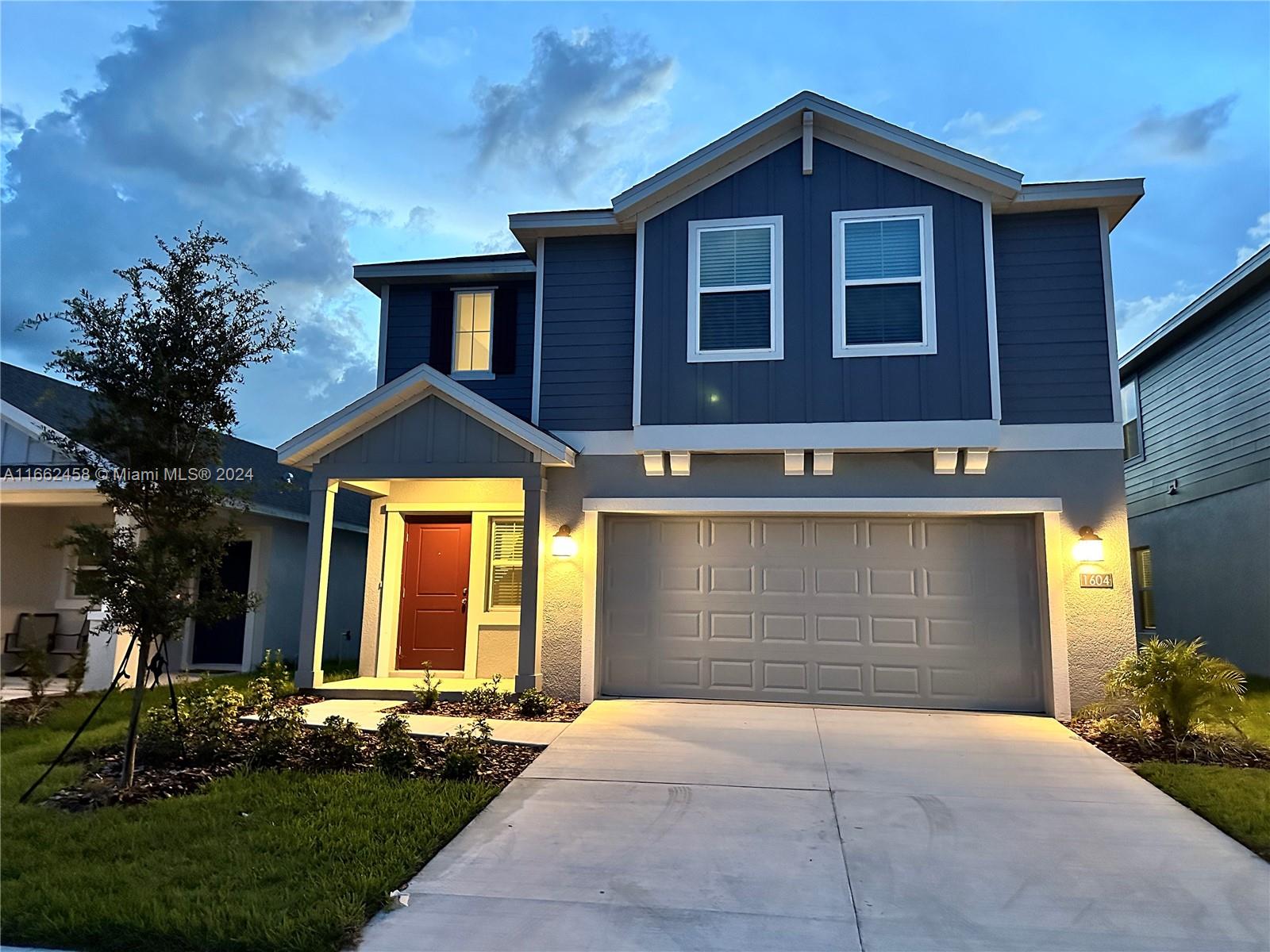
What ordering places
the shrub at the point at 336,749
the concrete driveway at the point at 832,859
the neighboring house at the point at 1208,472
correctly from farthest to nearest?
the neighboring house at the point at 1208,472 → the shrub at the point at 336,749 → the concrete driveway at the point at 832,859

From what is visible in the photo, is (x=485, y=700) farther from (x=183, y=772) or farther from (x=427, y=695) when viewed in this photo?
(x=183, y=772)

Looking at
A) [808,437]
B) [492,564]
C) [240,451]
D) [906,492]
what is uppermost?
[240,451]

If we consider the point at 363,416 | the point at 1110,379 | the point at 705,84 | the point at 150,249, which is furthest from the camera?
the point at 705,84

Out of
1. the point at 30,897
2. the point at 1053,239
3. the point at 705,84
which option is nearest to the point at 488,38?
the point at 705,84

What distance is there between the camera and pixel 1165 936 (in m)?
3.37

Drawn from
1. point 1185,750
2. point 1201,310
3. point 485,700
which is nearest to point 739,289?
point 485,700

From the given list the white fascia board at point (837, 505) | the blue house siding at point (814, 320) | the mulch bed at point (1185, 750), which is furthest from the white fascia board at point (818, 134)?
the mulch bed at point (1185, 750)

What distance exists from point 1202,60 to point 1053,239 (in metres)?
4.73

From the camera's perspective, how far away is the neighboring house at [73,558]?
9.91 meters

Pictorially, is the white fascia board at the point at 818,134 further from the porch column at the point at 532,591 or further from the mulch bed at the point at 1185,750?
the mulch bed at the point at 1185,750

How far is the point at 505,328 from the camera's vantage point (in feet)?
32.7

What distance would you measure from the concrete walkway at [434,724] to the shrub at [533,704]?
0.86 feet

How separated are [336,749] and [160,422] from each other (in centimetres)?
268

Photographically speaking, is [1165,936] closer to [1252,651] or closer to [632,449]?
[632,449]
